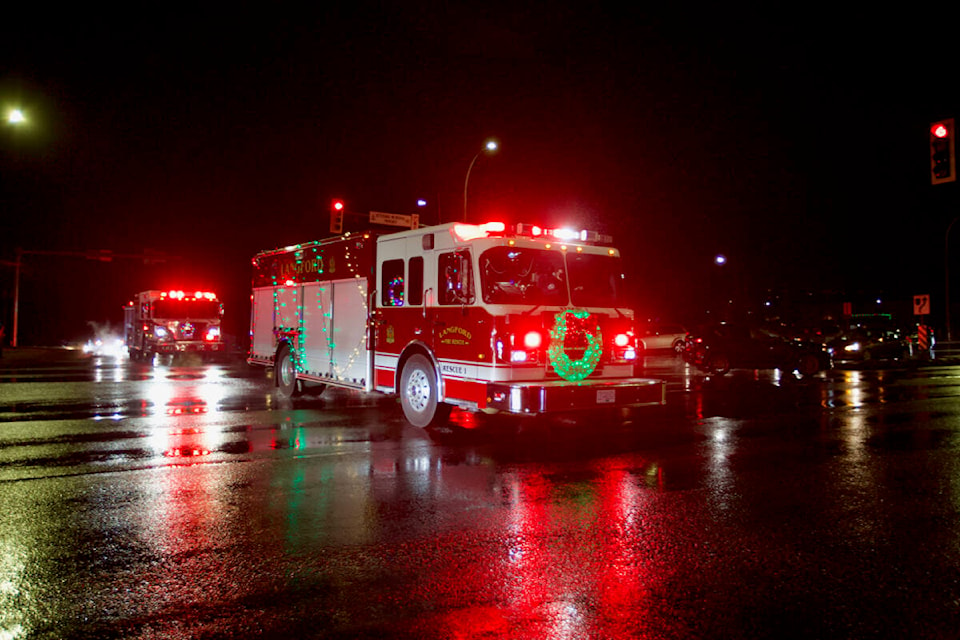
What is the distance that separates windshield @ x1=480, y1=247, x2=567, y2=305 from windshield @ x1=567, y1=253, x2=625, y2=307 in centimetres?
20

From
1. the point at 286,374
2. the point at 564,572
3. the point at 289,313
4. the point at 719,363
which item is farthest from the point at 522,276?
the point at 719,363

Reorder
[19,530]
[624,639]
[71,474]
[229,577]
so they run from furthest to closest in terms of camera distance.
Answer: [71,474]
[19,530]
[229,577]
[624,639]

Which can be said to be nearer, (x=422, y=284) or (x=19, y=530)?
(x=19, y=530)

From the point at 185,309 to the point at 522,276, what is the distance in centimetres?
2202

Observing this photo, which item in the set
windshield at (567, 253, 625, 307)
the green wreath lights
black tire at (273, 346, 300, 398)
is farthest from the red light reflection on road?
black tire at (273, 346, 300, 398)

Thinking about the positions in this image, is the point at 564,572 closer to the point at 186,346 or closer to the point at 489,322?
the point at 489,322

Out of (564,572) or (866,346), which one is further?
(866,346)

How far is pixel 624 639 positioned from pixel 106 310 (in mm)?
92797

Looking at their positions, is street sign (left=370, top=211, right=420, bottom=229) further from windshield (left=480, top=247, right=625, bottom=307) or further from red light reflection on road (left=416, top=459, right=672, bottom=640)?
red light reflection on road (left=416, top=459, right=672, bottom=640)

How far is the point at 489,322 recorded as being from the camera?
9.05 m

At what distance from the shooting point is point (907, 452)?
27.9ft

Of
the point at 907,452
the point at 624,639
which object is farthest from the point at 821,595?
the point at 907,452

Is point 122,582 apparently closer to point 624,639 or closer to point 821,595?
point 624,639

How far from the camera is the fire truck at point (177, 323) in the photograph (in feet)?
89.8
